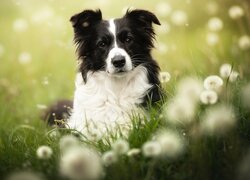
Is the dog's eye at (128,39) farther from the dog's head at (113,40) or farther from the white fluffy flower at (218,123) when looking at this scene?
the white fluffy flower at (218,123)

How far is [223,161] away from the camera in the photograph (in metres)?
4.25

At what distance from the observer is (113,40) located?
237 inches

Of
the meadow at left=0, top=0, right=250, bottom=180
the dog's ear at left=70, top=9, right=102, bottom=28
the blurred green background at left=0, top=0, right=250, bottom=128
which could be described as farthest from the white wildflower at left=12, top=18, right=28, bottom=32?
the dog's ear at left=70, top=9, right=102, bottom=28

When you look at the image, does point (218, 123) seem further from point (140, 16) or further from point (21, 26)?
point (21, 26)

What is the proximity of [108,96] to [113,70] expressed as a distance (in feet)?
1.26

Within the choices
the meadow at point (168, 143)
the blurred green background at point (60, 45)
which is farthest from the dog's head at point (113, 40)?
the blurred green background at point (60, 45)

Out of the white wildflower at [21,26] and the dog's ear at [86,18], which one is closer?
the dog's ear at [86,18]

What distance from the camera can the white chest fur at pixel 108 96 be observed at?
600cm

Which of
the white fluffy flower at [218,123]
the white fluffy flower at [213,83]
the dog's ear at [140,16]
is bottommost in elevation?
the white fluffy flower at [218,123]

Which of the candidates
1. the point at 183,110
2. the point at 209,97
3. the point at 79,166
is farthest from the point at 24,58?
the point at 79,166

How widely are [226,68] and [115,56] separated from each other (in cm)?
119

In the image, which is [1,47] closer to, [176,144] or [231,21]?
[231,21]

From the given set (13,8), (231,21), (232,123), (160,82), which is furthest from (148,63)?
(13,8)

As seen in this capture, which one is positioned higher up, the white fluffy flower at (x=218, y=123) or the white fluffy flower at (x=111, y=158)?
the white fluffy flower at (x=218, y=123)
